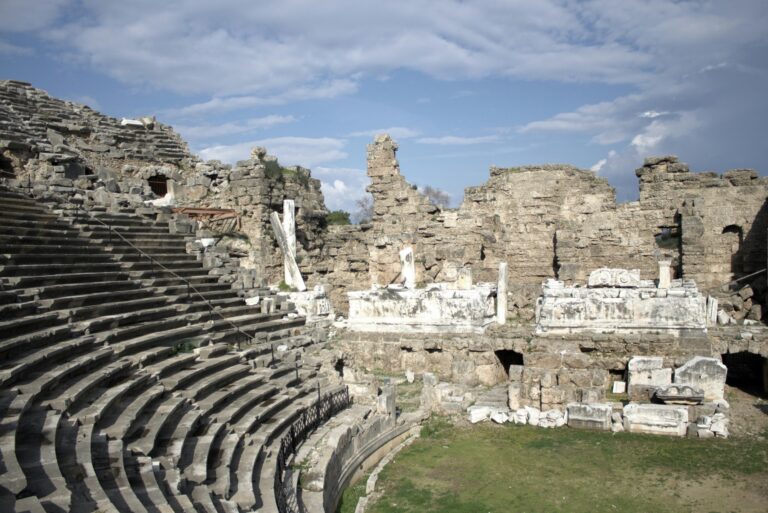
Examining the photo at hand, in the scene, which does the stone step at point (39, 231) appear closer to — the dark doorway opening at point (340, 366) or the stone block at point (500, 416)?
the dark doorway opening at point (340, 366)

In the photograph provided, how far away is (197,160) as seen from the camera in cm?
2084

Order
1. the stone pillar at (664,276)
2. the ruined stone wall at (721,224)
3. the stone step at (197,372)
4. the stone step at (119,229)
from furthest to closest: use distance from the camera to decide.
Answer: the ruined stone wall at (721,224) → the stone pillar at (664,276) → the stone step at (119,229) → the stone step at (197,372)

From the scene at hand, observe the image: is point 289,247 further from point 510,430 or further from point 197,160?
point 510,430

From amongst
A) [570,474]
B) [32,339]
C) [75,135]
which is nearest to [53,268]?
[32,339]

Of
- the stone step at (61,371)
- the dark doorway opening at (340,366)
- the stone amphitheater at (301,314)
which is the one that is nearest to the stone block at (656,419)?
the stone amphitheater at (301,314)

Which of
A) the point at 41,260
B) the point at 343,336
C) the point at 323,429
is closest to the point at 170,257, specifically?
the point at 41,260

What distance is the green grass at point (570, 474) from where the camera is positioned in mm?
8383

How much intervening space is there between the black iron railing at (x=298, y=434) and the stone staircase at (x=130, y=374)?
0.50 feet

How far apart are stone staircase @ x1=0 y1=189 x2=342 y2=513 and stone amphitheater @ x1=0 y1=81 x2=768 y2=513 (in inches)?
1.5

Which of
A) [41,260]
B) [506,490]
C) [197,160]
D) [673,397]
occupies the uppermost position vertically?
[197,160]

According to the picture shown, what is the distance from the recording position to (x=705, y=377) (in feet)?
38.0

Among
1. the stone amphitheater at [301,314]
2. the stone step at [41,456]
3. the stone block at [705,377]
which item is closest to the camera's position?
the stone step at [41,456]

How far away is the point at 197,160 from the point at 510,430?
14.3m

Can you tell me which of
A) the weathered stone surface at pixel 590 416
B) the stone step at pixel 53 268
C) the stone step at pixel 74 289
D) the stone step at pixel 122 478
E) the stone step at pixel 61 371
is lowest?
the weathered stone surface at pixel 590 416
